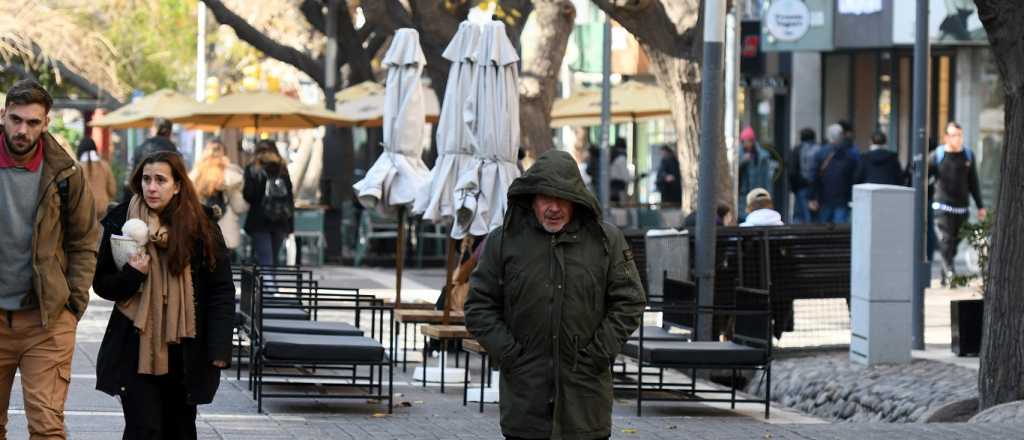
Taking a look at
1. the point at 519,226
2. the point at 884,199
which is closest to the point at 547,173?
the point at 519,226

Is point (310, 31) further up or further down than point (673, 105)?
further up

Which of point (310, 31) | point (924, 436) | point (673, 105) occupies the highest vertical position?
point (310, 31)

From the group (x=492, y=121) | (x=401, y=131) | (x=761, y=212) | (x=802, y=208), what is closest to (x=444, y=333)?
(x=492, y=121)

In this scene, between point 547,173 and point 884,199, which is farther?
point 884,199

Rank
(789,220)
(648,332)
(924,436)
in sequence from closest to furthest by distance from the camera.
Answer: (924,436)
(648,332)
(789,220)

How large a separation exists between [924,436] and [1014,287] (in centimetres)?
180

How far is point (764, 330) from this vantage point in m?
12.7

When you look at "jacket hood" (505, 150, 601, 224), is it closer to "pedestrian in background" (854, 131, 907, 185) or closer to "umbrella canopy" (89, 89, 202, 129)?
"pedestrian in background" (854, 131, 907, 185)

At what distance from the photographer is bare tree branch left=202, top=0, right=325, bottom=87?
2747cm

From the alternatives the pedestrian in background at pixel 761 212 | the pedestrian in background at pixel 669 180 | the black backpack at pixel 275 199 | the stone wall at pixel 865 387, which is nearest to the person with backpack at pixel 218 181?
the black backpack at pixel 275 199

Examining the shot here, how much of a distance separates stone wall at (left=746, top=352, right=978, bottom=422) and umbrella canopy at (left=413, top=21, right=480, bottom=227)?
8.22 feet

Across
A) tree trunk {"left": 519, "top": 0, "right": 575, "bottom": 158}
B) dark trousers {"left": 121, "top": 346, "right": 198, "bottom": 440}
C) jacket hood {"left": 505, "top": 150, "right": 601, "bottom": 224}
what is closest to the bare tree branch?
tree trunk {"left": 519, "top": 0, "right": 575, "bottom": 158}

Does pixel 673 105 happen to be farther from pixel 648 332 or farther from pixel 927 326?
pixel 648 332

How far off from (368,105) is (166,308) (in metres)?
20.7
